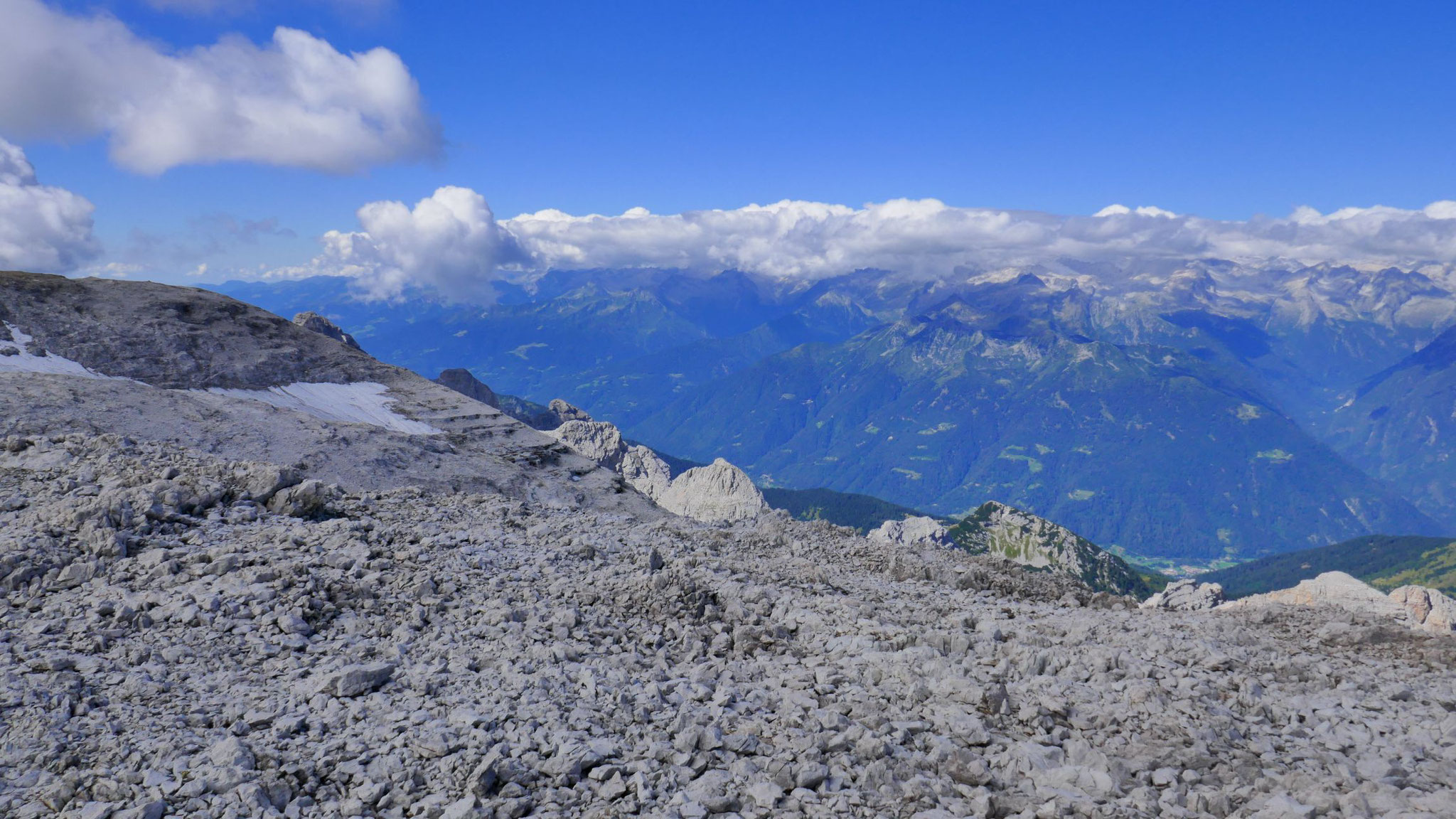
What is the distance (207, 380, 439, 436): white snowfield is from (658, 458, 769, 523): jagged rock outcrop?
331ft

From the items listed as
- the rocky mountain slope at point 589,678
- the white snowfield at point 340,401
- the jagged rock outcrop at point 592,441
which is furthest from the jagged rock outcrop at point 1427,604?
the jagged rock outcrop at point 592,441

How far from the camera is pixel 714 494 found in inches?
6255

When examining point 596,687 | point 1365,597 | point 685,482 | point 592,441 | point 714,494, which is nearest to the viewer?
point 596,687

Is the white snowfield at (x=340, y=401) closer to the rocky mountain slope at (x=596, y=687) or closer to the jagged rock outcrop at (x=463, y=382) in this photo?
the rocky mountain slope at (x=596, y=687)

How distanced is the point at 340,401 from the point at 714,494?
113 m

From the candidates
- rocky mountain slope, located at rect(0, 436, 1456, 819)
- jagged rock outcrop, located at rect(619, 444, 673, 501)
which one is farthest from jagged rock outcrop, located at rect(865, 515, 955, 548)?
rocky mountain slope, located at rect(0, 436, 1456, 819)

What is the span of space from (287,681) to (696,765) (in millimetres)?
6975

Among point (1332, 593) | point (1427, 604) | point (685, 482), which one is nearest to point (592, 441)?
point (685, 482)

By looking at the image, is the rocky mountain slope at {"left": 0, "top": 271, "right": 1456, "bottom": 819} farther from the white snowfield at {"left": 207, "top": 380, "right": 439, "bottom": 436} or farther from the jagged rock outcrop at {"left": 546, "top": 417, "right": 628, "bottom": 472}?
the jagged rock outcrop at {"left": 546, "top": 417, "right": 628, "bottom": 472}

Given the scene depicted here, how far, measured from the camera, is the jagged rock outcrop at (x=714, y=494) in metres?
154

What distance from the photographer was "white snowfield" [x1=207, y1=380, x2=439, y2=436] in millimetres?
46656

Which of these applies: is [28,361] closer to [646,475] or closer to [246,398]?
[246,398]

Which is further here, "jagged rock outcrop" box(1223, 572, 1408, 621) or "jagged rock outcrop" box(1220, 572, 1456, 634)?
"jagged rock outcrop" box(1223, 572, 1408, 621)

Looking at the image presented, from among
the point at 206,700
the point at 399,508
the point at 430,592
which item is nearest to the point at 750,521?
the point at 399,508
